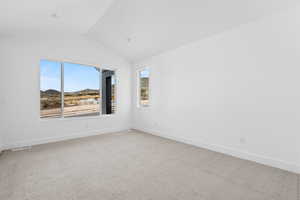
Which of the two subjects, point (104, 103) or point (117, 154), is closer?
point (117, 154)

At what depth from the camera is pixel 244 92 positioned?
2814mm

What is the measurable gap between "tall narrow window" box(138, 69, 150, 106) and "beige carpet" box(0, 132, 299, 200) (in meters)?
2.08

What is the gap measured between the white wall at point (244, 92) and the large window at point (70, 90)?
235 centimetres

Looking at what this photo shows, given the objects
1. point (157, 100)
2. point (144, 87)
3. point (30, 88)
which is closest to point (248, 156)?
point (157, 100)

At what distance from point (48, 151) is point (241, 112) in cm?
399

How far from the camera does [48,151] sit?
3.27m

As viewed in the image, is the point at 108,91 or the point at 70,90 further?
the point at 108,91

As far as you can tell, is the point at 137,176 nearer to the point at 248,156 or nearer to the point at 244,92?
the point at 248,156

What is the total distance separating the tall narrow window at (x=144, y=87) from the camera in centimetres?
506

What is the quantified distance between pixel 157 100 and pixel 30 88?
323 centimetres

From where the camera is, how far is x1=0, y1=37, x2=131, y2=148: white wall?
3.38 metres

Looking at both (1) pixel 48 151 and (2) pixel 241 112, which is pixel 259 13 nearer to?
(2) pixel 241 112

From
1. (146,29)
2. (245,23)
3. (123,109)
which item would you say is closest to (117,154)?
(123,109)

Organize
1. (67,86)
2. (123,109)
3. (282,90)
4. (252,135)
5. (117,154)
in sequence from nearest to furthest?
(282,90), (252,135), (117,154), (67,86), (123,109)
